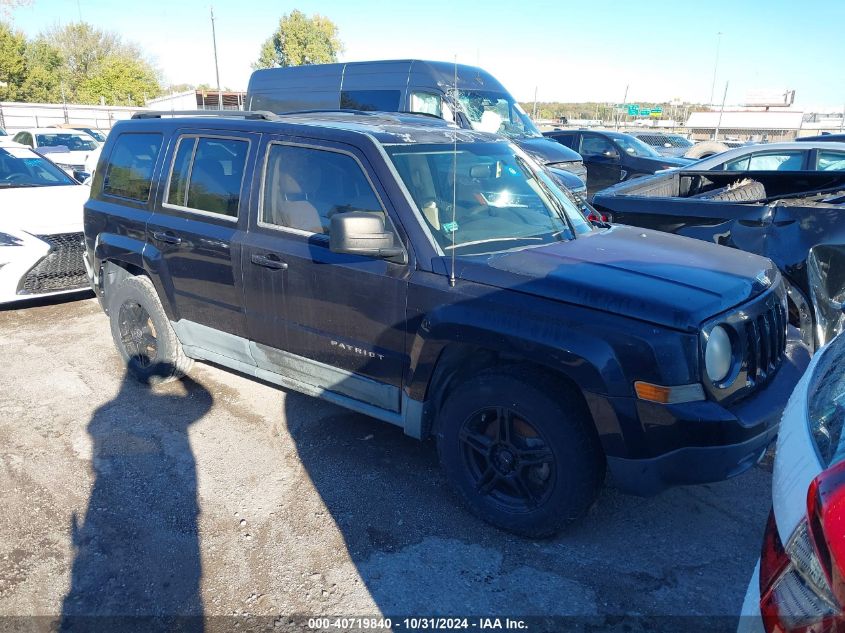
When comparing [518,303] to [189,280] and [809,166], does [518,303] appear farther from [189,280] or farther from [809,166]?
[809,166]

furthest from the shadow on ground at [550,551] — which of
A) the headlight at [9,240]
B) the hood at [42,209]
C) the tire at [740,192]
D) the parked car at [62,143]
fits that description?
the parked car at [62,143]

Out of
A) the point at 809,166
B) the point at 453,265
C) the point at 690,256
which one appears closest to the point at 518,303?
the point at 453,265

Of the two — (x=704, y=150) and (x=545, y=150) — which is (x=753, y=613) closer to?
(x=545, y=150)

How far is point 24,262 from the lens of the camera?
239 inches

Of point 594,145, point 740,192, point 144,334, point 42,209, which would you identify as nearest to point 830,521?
point 144,334

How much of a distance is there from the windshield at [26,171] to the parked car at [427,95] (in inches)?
175

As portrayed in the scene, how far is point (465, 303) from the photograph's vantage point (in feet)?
9.80

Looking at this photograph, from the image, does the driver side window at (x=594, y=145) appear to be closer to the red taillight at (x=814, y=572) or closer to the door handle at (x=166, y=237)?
the door handle at (x=166, y=237)

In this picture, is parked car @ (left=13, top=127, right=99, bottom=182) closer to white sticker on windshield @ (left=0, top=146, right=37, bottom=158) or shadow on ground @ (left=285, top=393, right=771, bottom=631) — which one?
white sticker on windshield @ (left=0, top=146, right=37, bottom=158)

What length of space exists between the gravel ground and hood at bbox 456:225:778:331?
1.18 metres

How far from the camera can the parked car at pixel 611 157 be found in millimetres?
13375

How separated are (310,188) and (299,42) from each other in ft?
194

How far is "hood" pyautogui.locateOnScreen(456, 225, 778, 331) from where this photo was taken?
266 centimetres

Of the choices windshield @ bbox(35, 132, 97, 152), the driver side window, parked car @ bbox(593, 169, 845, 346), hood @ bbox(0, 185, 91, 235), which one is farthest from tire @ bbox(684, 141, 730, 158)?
windshield @ bbox(35, 132, 97, 152)
